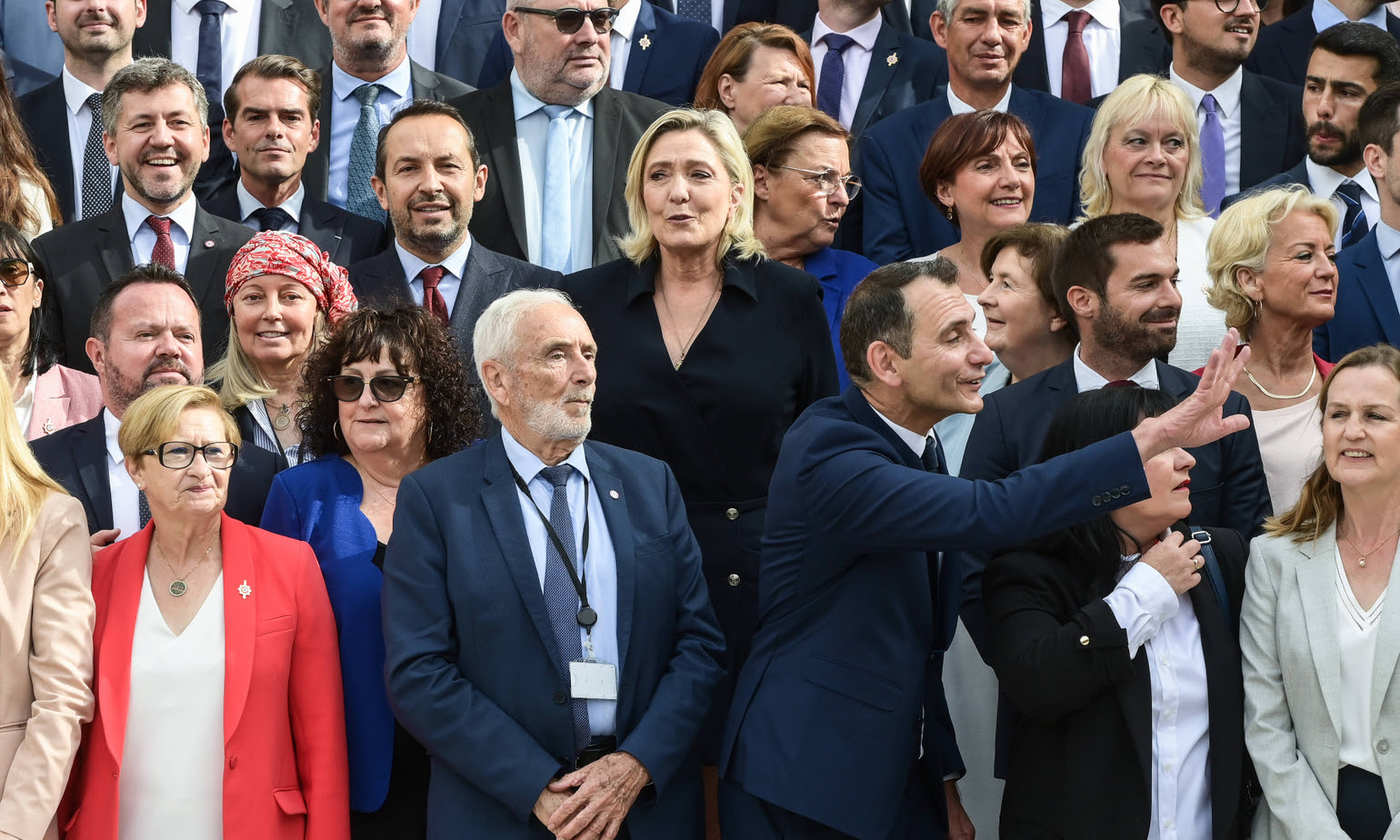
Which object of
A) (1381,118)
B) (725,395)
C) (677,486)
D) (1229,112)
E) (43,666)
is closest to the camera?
(43,666)

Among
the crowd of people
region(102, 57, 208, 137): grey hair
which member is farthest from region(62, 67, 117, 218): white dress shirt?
region(102, 57, 208, 137): grey hair

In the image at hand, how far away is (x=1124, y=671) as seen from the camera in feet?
12.8

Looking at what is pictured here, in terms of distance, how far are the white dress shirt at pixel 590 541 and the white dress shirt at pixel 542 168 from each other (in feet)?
7.18

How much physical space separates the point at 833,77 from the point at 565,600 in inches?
162

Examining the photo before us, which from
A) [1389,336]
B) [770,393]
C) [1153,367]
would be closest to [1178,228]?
[1389,336]

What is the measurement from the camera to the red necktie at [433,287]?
227 inches

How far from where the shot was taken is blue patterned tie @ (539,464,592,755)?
410 cm

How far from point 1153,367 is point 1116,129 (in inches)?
61.2

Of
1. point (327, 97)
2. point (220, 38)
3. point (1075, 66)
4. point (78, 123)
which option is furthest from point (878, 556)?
point (220, 38)

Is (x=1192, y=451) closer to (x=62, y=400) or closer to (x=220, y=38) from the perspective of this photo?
(x=62, y=400)

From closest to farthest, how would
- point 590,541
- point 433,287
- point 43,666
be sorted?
point 43,666, point 590,541, point 433,287

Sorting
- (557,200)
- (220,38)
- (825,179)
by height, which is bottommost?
(557,200)

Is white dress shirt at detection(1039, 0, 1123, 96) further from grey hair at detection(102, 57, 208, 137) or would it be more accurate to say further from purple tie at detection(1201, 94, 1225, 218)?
grey hair at detection(102, 57, 208, 137)

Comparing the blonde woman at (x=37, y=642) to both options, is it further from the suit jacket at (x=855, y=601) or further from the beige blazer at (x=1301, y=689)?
the beige blazer at (x=1301, y=689)
